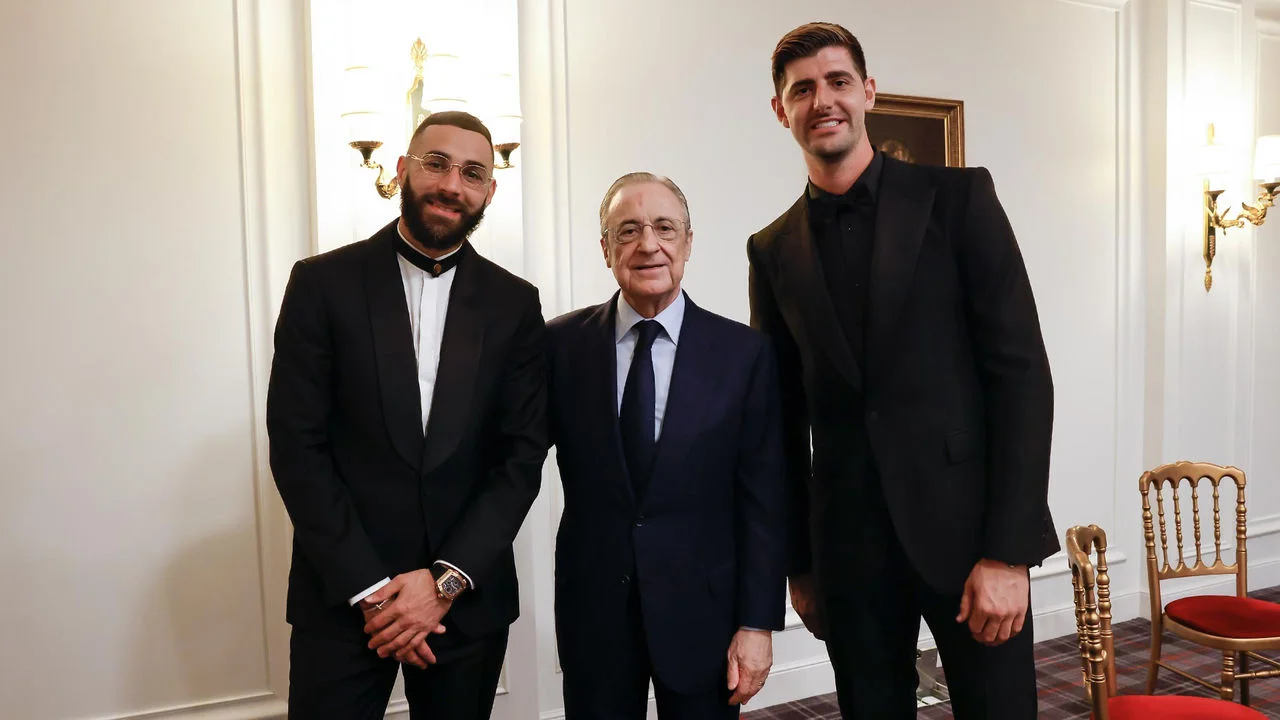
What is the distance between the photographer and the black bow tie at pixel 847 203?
6.45 ft

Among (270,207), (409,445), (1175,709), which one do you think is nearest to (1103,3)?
(1175,709)

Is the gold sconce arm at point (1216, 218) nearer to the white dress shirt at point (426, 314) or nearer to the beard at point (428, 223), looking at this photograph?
the white dress shirt at point (426, 314)

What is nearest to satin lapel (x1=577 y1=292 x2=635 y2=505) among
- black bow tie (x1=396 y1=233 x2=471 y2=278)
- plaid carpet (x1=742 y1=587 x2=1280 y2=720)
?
black bow tie (x1=396 y1=233 x2=471 y2=278)

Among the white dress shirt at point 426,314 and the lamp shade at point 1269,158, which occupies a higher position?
the lamp shade at point 1269,158

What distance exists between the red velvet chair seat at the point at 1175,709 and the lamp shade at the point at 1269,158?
339 cm

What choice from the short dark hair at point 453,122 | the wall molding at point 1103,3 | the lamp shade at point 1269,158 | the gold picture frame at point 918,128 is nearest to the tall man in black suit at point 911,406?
the short dark hair at point 453,122

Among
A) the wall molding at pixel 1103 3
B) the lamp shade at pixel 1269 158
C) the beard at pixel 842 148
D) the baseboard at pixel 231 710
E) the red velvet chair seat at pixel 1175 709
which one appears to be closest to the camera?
the beard at pixel 842 148

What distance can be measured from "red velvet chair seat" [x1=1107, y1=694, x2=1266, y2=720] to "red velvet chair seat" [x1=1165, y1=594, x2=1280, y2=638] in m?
0.92

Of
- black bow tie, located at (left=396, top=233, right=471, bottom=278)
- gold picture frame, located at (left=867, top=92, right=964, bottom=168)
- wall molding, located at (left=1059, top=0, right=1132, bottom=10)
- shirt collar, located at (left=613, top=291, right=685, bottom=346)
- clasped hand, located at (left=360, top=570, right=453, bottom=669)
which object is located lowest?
clasped hand, located at (left=360, top=570, right=453, bottom=669)

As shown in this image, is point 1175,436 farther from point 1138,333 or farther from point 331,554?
point 331,554

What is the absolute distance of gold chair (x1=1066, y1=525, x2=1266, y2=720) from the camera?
204cm

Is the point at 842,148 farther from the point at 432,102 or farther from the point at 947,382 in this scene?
the point at 432,102

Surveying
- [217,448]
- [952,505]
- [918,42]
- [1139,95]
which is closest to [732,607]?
[952,505]

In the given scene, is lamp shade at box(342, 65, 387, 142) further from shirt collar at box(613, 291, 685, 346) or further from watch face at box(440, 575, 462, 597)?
watch face at box(440, 575, 462, 597)
